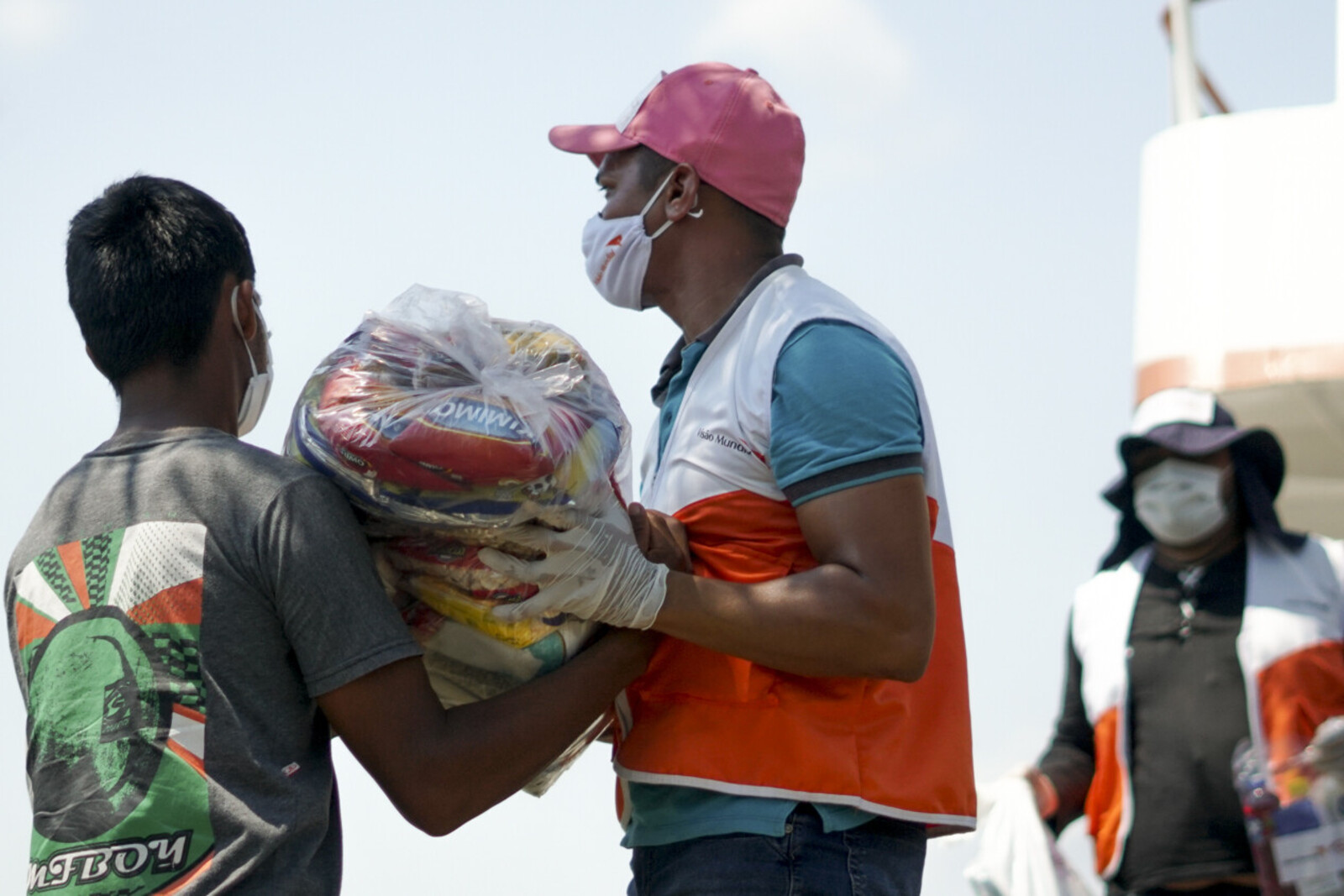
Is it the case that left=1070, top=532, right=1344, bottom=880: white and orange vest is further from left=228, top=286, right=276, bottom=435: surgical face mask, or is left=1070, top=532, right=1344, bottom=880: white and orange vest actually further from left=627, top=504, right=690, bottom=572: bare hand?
left=228, top=286, right=276, bottom=435: surgical face mask

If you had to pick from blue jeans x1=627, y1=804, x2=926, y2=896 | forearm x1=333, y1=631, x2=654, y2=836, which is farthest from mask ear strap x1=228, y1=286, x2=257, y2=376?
blue jeans x1=627, y1=804, x2=926, y2=896

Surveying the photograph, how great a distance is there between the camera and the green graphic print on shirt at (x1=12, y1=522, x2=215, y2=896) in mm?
1905

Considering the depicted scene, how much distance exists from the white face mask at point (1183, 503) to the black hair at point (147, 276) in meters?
3.08

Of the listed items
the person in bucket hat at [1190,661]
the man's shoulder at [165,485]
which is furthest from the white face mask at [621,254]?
the person in bucket hat at [1190,661]

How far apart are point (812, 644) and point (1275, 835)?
1.94m

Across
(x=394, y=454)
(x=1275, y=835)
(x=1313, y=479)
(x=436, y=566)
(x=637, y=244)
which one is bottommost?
(x=1275, y=835)

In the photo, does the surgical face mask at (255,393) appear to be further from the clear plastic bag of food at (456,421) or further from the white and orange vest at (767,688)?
the white and orange vest at (767,688)

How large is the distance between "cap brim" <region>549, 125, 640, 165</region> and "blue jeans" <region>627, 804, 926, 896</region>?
1.17 m

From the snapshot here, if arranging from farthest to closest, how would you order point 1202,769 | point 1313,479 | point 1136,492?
point 1313,479, point 1136,492, point 1202,769

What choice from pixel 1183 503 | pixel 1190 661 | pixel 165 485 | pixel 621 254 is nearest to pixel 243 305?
pixel 165 485

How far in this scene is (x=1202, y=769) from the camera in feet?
13.1

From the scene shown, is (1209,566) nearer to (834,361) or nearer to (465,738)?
(834,361)

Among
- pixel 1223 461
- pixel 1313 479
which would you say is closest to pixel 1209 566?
pixel 1223 461

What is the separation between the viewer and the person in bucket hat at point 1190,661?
13.0 feet
